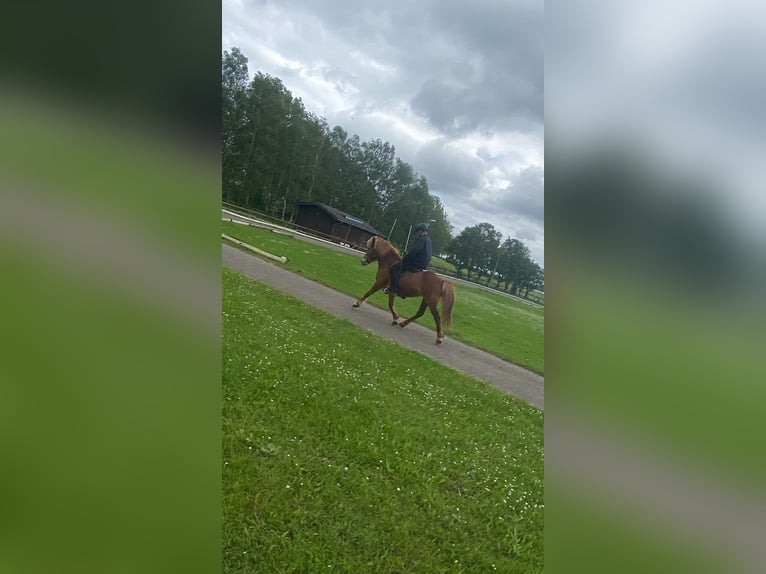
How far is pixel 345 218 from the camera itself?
14.6 feet

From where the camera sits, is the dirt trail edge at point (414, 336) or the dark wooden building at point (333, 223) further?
the dirt trail edge at point (414, 336)

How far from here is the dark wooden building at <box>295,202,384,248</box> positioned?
4.23 meters

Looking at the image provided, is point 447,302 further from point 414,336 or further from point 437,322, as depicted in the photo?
point 414,336

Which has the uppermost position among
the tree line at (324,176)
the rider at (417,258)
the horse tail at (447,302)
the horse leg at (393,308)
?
the tree line at (324,176)

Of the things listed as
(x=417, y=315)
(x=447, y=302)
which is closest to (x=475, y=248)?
(x=447, y=302)

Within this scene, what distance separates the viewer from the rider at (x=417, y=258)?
14.8ft

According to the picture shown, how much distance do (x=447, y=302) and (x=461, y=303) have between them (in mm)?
280

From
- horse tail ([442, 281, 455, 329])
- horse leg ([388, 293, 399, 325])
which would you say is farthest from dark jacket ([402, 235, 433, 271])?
horse leg ([388, 293, 399, 325])

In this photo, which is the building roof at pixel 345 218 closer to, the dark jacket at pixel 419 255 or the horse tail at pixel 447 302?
the dark jacket at pixel 419 255

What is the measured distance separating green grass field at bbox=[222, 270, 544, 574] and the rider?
86 centimetres

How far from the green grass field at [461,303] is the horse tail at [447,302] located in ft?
0.25
